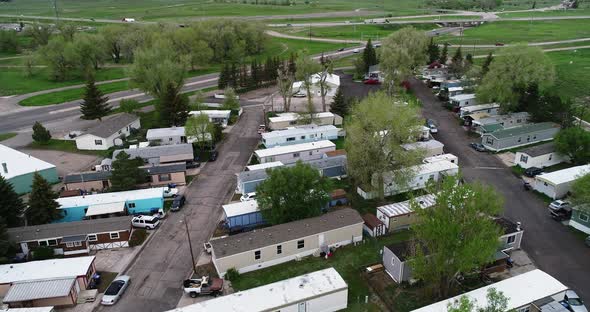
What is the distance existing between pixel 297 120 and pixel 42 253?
3347cm

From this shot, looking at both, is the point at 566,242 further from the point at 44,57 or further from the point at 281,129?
the point at 44,57

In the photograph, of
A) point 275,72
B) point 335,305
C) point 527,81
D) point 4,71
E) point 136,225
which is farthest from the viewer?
point 4,71

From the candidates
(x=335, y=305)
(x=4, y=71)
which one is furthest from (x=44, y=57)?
(x=335, y=305)

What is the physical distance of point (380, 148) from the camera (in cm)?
3562

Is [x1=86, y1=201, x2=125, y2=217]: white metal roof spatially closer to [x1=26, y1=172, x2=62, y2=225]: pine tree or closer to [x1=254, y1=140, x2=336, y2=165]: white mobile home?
[x1=26, y1=172, x2=62, y2=225]: pine tree

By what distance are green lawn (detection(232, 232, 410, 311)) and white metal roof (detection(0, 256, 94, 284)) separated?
10.4 m

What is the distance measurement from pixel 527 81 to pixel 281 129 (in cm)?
3285

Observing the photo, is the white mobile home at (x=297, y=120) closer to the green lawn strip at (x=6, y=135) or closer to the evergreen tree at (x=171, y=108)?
the evergreen tree at (x=171, y=108)

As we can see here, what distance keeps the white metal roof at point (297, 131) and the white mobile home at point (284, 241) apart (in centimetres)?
1940

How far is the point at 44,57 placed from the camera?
87938 millimetres

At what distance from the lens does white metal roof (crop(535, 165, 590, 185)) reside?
37438 mm

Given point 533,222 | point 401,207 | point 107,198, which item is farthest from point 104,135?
point 533,222

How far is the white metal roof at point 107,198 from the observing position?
1423 inches

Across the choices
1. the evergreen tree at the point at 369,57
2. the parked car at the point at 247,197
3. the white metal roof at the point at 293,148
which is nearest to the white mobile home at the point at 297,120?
the white metal roof at the point at 293,148
